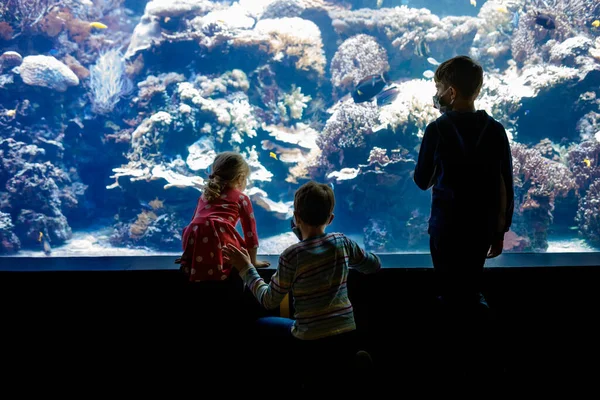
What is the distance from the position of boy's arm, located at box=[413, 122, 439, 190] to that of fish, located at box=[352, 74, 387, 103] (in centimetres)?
422

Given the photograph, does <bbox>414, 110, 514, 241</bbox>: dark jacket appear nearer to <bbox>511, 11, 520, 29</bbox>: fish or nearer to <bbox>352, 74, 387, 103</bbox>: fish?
<bbox>352, 74, 387, 103</bbox>: fish

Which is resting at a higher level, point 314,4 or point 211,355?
point 314,4

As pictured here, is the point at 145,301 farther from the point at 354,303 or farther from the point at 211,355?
the point at 354,303

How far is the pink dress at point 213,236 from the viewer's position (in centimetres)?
159

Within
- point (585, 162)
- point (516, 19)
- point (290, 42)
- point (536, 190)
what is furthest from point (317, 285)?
point (516, 19)

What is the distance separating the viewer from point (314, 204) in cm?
132

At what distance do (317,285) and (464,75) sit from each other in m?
1.07

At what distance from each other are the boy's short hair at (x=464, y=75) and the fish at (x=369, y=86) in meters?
4.13

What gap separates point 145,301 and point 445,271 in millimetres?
1426

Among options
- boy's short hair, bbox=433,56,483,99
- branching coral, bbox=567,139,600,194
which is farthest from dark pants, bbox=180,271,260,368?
branching coral, bbox=567,139,600,194

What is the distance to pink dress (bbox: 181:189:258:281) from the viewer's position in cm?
159

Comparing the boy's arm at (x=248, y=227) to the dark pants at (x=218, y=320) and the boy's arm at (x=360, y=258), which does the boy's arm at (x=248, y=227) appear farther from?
the boy's arm at (x=360, y=258)

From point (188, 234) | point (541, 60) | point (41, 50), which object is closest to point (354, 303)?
point (188, 234)

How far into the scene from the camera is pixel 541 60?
8305 millimetres
